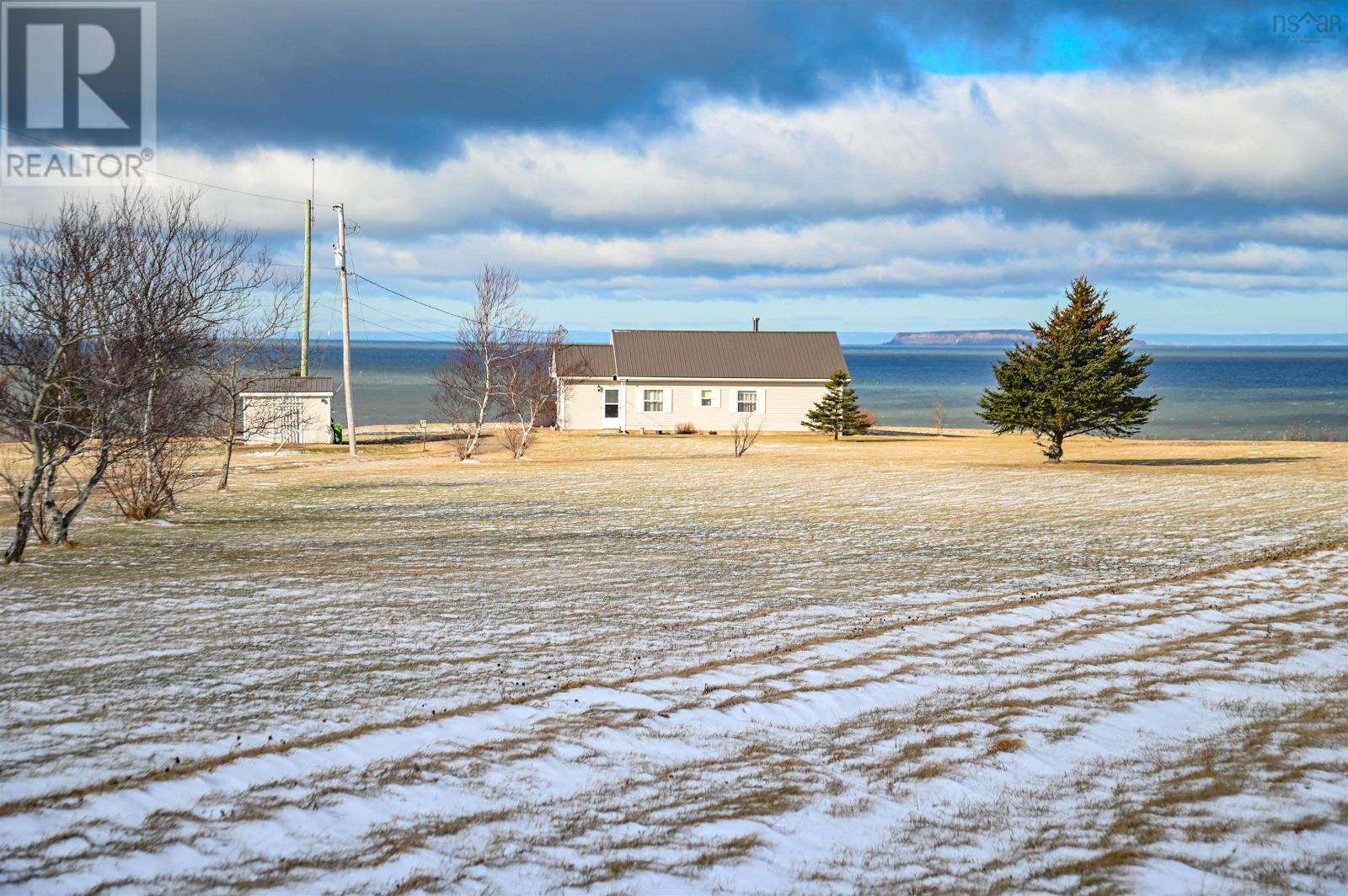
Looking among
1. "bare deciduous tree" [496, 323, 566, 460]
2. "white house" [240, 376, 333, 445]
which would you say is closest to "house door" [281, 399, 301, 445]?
"white house" [240, 376, 333, 445]

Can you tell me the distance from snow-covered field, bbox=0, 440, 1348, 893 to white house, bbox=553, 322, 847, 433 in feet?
102

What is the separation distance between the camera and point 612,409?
4747 centimetres

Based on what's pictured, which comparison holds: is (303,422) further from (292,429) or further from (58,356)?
(58,356)

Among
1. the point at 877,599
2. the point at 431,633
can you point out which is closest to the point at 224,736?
the point at 431,633

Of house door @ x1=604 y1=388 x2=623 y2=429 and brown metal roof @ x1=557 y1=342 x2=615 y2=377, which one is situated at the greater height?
brown metal roof @ x1=557 y1=342 x2=615 y2=377

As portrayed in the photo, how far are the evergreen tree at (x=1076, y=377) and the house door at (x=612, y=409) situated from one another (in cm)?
2169

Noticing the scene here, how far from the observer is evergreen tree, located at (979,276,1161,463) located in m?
27.5

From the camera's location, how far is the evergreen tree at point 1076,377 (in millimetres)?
27484

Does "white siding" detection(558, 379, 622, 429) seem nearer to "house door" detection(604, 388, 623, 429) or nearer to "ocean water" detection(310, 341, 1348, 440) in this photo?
"house door" detection(604, 388, 623, 429)

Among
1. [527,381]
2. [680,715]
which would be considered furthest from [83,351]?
[527,381]

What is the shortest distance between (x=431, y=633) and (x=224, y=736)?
300cm

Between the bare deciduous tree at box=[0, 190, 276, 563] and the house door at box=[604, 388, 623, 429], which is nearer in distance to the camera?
the bare deciduous tree at box=[0, 190, 276, 563]

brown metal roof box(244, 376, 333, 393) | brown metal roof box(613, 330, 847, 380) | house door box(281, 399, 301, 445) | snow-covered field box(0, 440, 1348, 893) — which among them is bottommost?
snow-covered field box(0, 440, 1348, 893)

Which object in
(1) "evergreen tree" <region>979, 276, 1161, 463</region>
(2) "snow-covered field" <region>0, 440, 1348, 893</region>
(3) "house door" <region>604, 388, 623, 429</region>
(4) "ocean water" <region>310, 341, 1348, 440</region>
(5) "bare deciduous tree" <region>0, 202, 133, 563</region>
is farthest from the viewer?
(4) "ocean water" <region>310, 341, 1348, 440</region>
